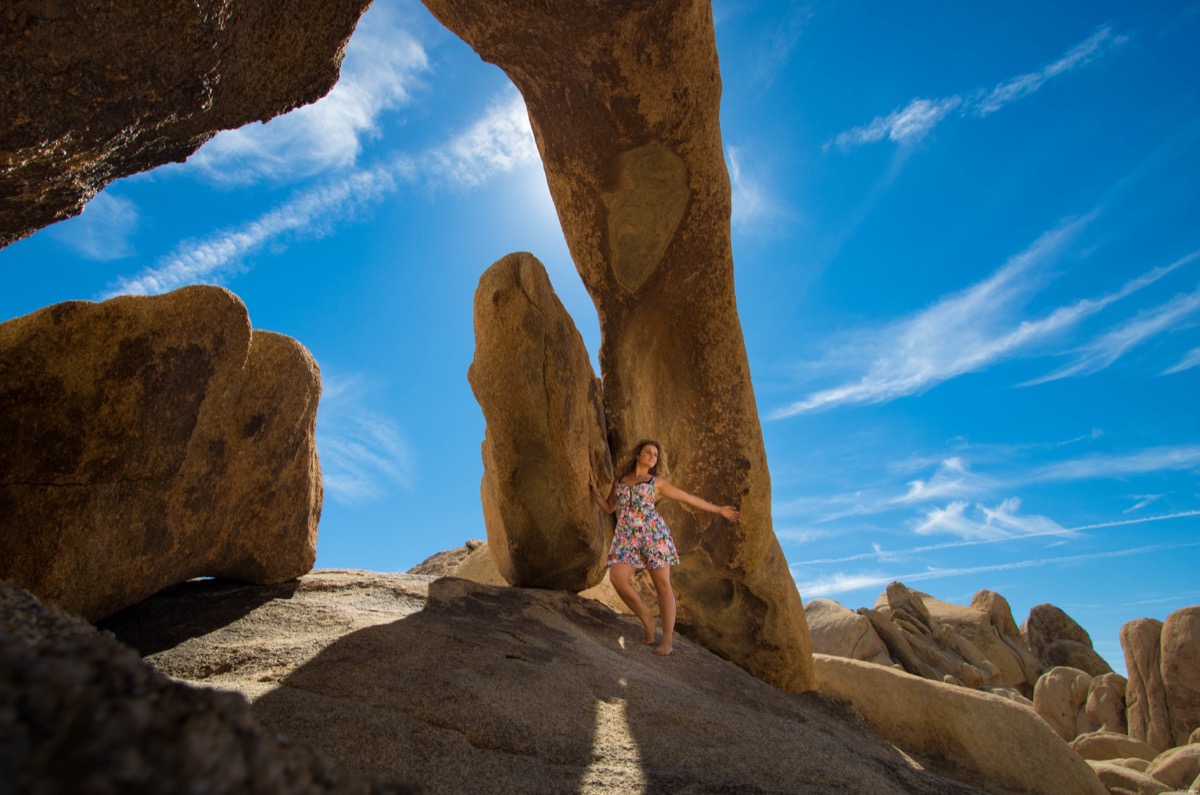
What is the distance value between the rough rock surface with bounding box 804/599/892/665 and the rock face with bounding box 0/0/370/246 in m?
14.0

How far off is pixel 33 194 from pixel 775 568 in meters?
6.52

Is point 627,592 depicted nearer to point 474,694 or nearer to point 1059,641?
point 474,694

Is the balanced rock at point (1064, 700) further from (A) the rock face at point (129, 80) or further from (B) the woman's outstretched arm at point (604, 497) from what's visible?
(A) the rock face at point (129, 80)

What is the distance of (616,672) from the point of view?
4367mm

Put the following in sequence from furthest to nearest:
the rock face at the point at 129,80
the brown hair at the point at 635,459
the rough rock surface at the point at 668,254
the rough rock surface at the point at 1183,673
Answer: the rough rock surface at the point at 1183,673
the brown hair at the point at 635,459
the rough rock surface at the point at 668,254
the rock face at the point at 129,80

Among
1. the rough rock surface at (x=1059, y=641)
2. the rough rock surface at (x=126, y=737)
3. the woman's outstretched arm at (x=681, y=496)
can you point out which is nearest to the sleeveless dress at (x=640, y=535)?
the woman's outstretched arm at (x=681, y=496)

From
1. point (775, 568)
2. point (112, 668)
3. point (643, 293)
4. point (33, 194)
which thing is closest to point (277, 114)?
point (33, 194)

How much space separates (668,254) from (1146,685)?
41.6ft

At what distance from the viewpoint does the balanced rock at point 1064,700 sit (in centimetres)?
1536

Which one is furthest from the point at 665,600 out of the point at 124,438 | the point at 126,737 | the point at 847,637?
the point at 847,637

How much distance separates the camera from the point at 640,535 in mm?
6031

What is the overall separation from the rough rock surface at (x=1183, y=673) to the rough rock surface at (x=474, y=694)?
10.6 metres

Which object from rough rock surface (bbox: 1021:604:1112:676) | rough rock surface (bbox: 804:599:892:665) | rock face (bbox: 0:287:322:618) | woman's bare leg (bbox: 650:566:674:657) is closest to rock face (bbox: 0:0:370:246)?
rock face (bbox: 0:287:322:618)

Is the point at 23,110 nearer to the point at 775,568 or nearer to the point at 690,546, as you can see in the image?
the point at 690,546
